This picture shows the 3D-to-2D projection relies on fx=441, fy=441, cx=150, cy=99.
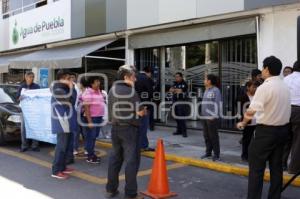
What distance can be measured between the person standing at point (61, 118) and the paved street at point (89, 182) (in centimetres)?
25

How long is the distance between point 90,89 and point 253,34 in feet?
13.9

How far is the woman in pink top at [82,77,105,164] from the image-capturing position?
27.7ft

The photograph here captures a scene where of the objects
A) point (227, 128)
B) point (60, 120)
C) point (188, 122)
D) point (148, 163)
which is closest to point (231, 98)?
point (227, 128)

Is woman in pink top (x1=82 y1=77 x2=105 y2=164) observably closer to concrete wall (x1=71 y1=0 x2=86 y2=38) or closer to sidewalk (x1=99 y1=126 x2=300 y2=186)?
sidewalk (x1=99 y1=126 x2=300 y2=186)

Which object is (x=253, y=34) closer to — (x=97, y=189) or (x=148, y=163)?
(x=148, y=163)

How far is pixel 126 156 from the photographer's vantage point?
19.6ft

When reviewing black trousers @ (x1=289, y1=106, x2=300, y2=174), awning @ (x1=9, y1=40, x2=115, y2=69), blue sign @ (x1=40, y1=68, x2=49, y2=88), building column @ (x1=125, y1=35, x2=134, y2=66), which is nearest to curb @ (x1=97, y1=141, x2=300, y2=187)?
black trousers @ (x1=289, y1=106, x2=300, y2=174)

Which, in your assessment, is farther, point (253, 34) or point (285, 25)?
point (253, 34)

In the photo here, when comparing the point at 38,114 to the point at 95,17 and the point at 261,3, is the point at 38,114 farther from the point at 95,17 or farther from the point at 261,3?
the point at 95,17

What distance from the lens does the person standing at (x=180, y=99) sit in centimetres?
1170

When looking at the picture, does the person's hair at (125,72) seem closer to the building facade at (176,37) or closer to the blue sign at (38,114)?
the blue sign at (38,114)

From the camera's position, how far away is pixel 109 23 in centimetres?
1423

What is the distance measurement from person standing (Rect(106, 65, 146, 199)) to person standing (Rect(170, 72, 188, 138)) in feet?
18.4

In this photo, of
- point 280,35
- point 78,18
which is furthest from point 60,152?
point 78,18
